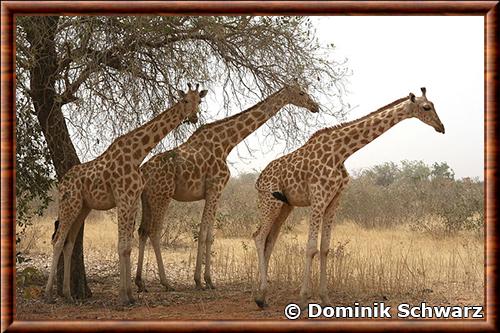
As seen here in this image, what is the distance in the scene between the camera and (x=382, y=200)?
19.0m


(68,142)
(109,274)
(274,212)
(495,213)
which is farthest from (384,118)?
(109,274)

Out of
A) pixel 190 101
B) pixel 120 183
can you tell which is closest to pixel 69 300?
pixel 120 183

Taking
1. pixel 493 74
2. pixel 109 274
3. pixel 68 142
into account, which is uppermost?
pixel 493 74

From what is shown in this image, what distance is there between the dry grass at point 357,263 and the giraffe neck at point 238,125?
195 cm

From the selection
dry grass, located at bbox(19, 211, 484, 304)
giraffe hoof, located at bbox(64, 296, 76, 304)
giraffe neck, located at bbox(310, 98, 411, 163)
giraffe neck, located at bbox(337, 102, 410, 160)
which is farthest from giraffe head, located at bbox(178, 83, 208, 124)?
giraffe hoof, located at bbox(64, 296, 76, 304)

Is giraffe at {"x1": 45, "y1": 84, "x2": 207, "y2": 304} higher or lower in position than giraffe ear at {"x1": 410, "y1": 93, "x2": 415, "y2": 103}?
lower

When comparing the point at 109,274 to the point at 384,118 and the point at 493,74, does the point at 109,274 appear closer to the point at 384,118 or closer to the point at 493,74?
the point at 384,118

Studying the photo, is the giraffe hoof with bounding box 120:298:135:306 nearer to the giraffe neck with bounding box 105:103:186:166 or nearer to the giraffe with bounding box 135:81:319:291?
the giraffe with bounding box 135:81:319:291

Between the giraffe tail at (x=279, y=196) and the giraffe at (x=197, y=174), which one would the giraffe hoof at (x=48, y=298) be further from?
the giraffe tail at (x=279, y=196)

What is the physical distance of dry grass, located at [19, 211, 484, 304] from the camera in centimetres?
897

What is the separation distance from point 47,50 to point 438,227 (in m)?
10.3

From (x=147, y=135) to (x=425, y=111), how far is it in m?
3.39

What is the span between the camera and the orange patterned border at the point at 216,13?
5.88m

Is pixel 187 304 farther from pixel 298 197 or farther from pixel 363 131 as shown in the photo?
pixel 363 131
